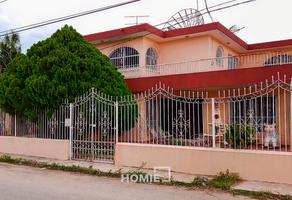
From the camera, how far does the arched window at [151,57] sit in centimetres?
1745

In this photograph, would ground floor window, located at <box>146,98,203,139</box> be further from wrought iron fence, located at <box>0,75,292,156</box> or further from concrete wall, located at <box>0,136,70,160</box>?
concrete wall, located at <box>0,136,70,160</box>

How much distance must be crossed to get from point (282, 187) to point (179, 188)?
220cm

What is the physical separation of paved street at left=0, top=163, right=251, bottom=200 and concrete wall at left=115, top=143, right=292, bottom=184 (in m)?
1.39

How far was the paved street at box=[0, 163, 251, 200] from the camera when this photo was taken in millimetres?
6715

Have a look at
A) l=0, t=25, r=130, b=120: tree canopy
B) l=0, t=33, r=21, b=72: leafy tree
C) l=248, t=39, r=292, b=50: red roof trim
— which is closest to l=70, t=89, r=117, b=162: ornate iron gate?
l=0, t=25, r=130, b=120: tree canopy

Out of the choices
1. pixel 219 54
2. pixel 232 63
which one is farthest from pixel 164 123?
pixel 232 63

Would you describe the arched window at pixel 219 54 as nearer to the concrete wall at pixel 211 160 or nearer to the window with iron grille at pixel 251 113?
the window with iron grille at pixel 251 113

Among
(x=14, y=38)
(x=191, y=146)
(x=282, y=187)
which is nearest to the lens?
(x=282, y=187)

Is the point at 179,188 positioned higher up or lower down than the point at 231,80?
lower down

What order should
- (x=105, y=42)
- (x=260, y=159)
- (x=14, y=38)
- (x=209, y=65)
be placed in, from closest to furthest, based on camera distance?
(x=260, y=159), (x=209, y=65), (x=105, y=42), (x=14, y=38)

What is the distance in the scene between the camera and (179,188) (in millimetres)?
7688

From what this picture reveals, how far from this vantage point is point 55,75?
11914 mm

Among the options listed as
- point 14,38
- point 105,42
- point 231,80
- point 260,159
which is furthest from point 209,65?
point 14,38

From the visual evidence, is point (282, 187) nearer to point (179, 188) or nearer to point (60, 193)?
point (179, 188)
